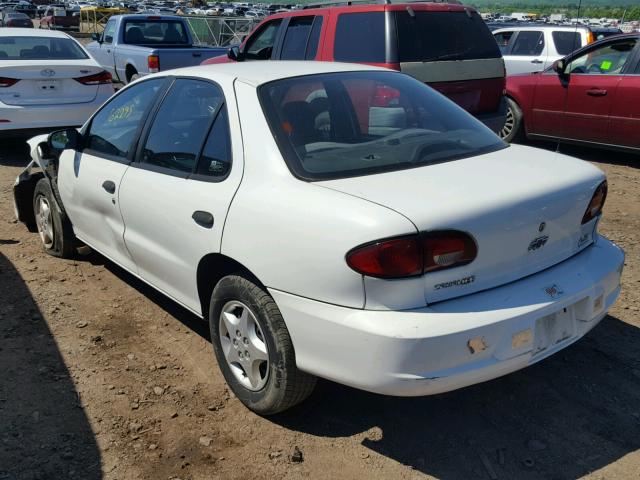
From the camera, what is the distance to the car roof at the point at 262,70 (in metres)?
3.44

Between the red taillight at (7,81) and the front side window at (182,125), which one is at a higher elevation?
the front side window at (182,125)

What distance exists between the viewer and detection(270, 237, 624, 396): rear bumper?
250 centimetres

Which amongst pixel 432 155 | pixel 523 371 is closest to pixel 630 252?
pixel 523 371

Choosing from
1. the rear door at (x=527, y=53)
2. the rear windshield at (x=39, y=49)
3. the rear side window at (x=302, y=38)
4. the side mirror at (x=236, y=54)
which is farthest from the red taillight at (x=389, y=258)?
the rear door at (x=527, y=53)

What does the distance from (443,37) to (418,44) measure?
0.40 m

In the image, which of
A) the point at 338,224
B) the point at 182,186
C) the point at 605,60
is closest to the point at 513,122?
the point at 605,60

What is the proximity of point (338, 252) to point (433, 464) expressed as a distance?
1.06 meters

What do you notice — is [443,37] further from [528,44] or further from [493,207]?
[528,44]

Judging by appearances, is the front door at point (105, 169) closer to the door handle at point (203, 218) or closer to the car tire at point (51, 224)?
the car tire at point (51, 224)

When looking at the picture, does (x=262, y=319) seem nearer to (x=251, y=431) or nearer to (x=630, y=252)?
(x=251, y=431)

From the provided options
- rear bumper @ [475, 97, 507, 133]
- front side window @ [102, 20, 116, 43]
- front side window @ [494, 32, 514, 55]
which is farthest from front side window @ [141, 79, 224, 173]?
front side window @ [102, 20, 116, 43]

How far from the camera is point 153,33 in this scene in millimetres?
13430

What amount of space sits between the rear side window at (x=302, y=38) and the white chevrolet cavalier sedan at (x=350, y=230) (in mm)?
3816

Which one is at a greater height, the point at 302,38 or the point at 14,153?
the point at 302,38
